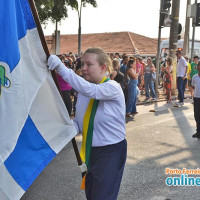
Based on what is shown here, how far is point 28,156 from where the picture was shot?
8.16 ft

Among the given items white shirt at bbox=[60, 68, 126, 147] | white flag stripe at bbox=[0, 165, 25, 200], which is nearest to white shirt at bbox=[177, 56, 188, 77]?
white shirt at bbox=[60, 68, 126, 147]

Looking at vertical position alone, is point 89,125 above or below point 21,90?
below

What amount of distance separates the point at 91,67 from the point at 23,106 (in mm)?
597

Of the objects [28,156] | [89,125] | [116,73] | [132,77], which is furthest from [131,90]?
[28,156]

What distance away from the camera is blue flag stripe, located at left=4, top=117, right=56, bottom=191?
2393mm

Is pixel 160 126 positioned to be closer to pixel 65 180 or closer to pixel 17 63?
pixel 65 180

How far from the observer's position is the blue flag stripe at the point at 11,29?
228cm

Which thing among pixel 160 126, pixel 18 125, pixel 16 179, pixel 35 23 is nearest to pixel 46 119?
pixel 18 125

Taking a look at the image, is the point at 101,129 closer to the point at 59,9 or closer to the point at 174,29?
the point at 174,29

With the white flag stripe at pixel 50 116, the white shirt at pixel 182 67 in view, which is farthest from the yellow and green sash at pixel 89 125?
the white shirt at pixel 182 67

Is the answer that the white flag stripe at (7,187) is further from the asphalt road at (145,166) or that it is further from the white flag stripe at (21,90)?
the asphalt road at (145,166)

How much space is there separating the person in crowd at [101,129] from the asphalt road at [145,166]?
139cm

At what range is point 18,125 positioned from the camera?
2369mm

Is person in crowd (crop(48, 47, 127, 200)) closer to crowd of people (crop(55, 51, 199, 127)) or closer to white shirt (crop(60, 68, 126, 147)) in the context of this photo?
white shirt (crop(60, 68, 126, 147))
